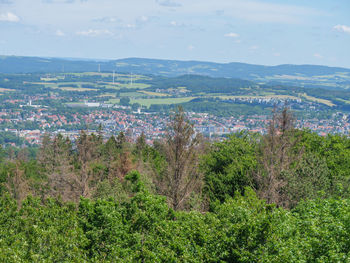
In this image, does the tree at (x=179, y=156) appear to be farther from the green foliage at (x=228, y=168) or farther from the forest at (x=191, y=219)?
the green foliage at (x=228, y=168)

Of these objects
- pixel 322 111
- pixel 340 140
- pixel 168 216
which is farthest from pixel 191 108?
pixel 168 216

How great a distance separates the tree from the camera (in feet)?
77.7

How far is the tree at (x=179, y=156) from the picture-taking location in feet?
77.7

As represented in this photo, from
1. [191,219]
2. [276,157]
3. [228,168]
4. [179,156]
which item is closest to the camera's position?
[191,219]

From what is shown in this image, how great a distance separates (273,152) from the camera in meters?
28.5

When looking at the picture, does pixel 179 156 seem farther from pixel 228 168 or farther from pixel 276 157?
pixel 228 168

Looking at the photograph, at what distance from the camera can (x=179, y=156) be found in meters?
24.1

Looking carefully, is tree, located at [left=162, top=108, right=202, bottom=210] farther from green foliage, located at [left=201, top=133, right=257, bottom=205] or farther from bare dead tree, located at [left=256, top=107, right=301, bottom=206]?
bare dead tree, located at [left=256, top=107, right=301, bottom=206]

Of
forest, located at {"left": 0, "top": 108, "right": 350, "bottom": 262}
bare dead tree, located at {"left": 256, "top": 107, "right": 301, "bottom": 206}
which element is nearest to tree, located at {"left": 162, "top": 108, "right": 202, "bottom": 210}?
forest, located at {"left": 0, "top": 108, "right": 350, "bottom": 262}

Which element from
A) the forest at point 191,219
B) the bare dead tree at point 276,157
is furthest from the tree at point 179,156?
the bare dead tree at point 276,157

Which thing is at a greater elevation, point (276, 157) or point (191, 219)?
point (276, 157)

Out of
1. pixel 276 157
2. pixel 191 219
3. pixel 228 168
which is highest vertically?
pixel 276 157

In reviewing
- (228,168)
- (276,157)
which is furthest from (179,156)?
(228,168)

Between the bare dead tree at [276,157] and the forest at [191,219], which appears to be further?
the bare dead tree at [276,157]
